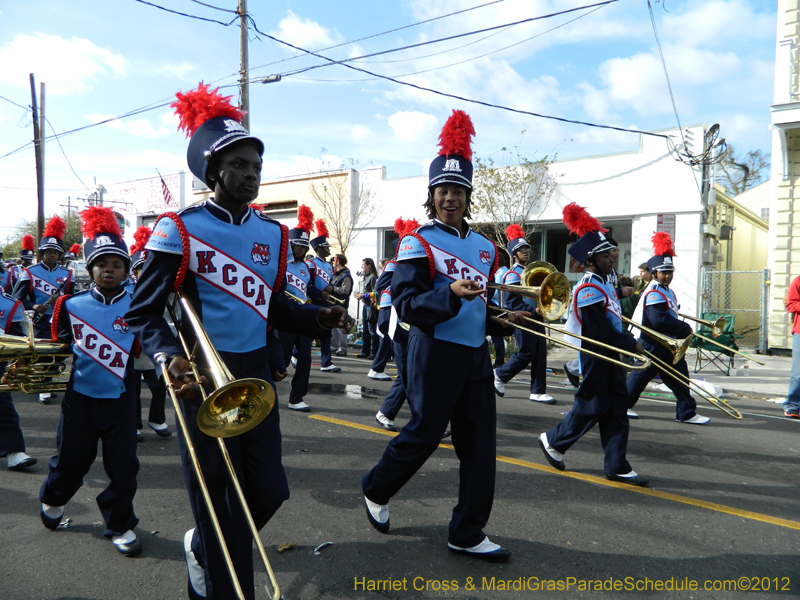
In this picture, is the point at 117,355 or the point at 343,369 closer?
the point at 117,355

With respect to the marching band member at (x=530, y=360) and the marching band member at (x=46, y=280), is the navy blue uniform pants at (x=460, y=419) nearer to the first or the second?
the marching band member at (x=530, y=360)

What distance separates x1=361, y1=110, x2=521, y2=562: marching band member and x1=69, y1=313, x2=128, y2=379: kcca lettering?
1.78m

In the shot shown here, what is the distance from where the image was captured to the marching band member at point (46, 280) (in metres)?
8.26

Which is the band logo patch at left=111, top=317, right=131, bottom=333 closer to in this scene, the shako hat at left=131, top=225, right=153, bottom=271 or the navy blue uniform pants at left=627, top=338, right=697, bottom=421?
the shako hat at left=131, top=225, right=153, bottom=271

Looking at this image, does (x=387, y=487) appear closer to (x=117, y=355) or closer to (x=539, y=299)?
(x=539, y=299)

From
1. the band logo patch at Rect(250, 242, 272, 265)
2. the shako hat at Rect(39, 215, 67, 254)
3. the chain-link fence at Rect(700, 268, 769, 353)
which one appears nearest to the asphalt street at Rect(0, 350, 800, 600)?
the band logo patch at Rect(250, 242, 272, 265)

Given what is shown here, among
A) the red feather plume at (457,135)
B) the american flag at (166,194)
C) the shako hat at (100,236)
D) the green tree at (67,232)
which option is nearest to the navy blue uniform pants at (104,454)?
the shako hat at (100,236)

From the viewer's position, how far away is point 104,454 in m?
3.56

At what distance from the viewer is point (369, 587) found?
298 centimetres

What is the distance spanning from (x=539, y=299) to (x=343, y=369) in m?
7.51

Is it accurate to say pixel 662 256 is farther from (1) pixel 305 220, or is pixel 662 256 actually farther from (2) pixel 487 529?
(1) pixel 305 220

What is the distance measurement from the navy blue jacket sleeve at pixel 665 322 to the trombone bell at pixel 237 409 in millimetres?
5337

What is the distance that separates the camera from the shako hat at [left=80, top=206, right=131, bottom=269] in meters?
3.85

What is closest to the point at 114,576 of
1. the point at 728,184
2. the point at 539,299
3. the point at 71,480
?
the point at 71,480
